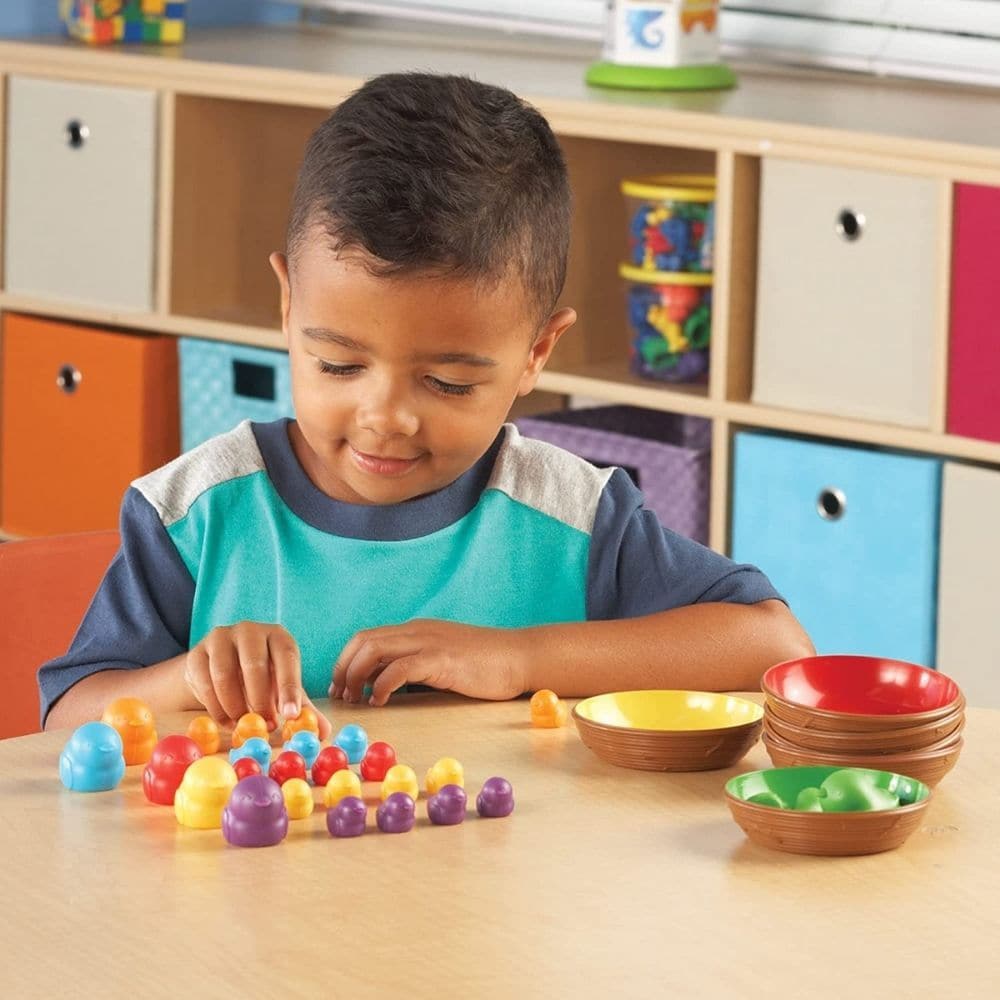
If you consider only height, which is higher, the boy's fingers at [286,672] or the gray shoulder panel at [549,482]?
the gray shoulder panel at [549,482]

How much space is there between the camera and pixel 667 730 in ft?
3.52

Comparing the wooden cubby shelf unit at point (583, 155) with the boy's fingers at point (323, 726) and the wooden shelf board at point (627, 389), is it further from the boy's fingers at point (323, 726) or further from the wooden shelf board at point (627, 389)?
the boy's fingers at point (323, 726)

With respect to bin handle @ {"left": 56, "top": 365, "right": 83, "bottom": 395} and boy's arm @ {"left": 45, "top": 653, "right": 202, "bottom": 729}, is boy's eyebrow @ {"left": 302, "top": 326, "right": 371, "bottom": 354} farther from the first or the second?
bin handle @ {"left": 56, "top": 365, "right": 83, "bottom": 395}

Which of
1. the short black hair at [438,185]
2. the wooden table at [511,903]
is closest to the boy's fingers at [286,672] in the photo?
the wooden table at [511,903]

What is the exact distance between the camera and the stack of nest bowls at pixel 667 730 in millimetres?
1071

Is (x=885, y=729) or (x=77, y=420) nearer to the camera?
(x=885, y=729)

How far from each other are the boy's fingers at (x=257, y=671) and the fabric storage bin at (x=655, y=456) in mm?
1388

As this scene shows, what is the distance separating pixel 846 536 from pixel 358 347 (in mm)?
1260

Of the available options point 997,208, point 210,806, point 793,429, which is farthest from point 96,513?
point 210,806

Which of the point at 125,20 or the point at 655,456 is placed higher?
the point at 125,20

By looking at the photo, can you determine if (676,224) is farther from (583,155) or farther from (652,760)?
(652,760)

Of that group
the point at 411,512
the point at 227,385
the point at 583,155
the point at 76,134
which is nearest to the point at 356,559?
the point at 411,512

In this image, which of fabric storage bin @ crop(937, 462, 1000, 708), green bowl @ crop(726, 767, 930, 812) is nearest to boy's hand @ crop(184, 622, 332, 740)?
green bowl @ crop(726, 767, 930, 812)

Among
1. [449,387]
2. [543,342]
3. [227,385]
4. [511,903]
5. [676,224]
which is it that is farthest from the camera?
[227,385]
